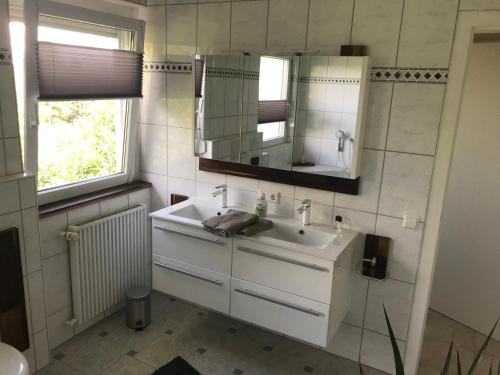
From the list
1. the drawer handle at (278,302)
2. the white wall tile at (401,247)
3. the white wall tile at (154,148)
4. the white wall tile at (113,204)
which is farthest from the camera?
the white wall tile at (154,148)

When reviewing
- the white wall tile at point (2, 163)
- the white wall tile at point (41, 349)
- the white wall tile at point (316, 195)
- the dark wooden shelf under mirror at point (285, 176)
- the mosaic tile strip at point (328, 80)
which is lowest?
the white wall tile at point (41, 349)

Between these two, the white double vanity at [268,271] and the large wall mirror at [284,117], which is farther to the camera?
the large wall mirror at [284,117]

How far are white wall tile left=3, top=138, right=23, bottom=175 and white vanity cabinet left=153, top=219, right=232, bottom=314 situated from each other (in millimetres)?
856

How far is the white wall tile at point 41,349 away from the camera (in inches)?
96.5

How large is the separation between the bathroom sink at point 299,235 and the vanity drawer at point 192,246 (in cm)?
27

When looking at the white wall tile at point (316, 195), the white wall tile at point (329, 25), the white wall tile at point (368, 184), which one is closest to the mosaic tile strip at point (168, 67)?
the white wall tile at point (329, 25)

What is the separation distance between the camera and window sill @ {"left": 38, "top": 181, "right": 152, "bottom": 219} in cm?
253

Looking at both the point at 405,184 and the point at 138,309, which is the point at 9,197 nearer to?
the point at 138,309

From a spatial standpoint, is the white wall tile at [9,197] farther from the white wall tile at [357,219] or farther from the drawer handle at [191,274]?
the white wall tile at [357,219]

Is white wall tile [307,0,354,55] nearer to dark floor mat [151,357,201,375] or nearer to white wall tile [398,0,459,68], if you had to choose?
white wall tile [398,0,459,68]

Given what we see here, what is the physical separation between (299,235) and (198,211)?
2.59 feet

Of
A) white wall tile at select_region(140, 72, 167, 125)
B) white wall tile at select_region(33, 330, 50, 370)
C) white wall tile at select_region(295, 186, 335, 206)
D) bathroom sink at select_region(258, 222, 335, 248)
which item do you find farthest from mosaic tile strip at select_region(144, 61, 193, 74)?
white wall tile at select_region(33, 330, 50, 370)

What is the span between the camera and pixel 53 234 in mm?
2562

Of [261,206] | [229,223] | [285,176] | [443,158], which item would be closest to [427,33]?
[443,158]
